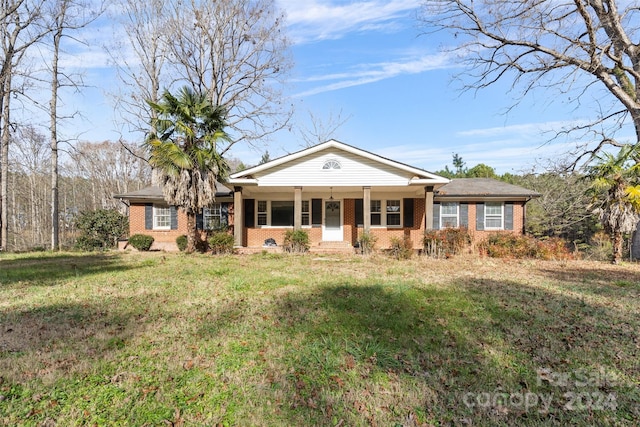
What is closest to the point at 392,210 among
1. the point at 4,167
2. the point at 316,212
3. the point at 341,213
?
the point at 341,213

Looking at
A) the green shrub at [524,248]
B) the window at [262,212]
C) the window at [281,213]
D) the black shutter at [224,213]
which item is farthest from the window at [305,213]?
the green shrub at [524,248]

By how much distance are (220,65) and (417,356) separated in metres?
21.3

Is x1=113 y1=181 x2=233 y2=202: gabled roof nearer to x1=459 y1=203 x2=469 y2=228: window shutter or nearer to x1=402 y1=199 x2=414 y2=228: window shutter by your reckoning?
x1=402 y1=199 x2=414 y2=228: window shutter

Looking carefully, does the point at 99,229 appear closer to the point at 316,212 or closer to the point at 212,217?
the point at 212,217

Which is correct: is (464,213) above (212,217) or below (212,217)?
above

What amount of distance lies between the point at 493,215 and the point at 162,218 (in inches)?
669

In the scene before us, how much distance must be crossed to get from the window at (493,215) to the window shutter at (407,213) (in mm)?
3670

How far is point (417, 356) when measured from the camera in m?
3.85

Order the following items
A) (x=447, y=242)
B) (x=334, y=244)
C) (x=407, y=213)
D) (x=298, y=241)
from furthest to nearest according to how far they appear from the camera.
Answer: (x=407, y=213)
(x=334, y=244)
(x=298, y=241)
(x=447, y=242)

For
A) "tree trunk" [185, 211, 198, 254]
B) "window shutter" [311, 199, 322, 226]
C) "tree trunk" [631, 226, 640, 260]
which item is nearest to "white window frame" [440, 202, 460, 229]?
"window shutter" [311, 199, 322, 226]

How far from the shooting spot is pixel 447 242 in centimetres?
1285

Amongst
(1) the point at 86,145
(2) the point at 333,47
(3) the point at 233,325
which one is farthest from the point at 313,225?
(1) the point at 86,145

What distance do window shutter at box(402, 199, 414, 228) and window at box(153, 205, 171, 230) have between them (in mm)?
12201

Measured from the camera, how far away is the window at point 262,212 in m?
17.0
